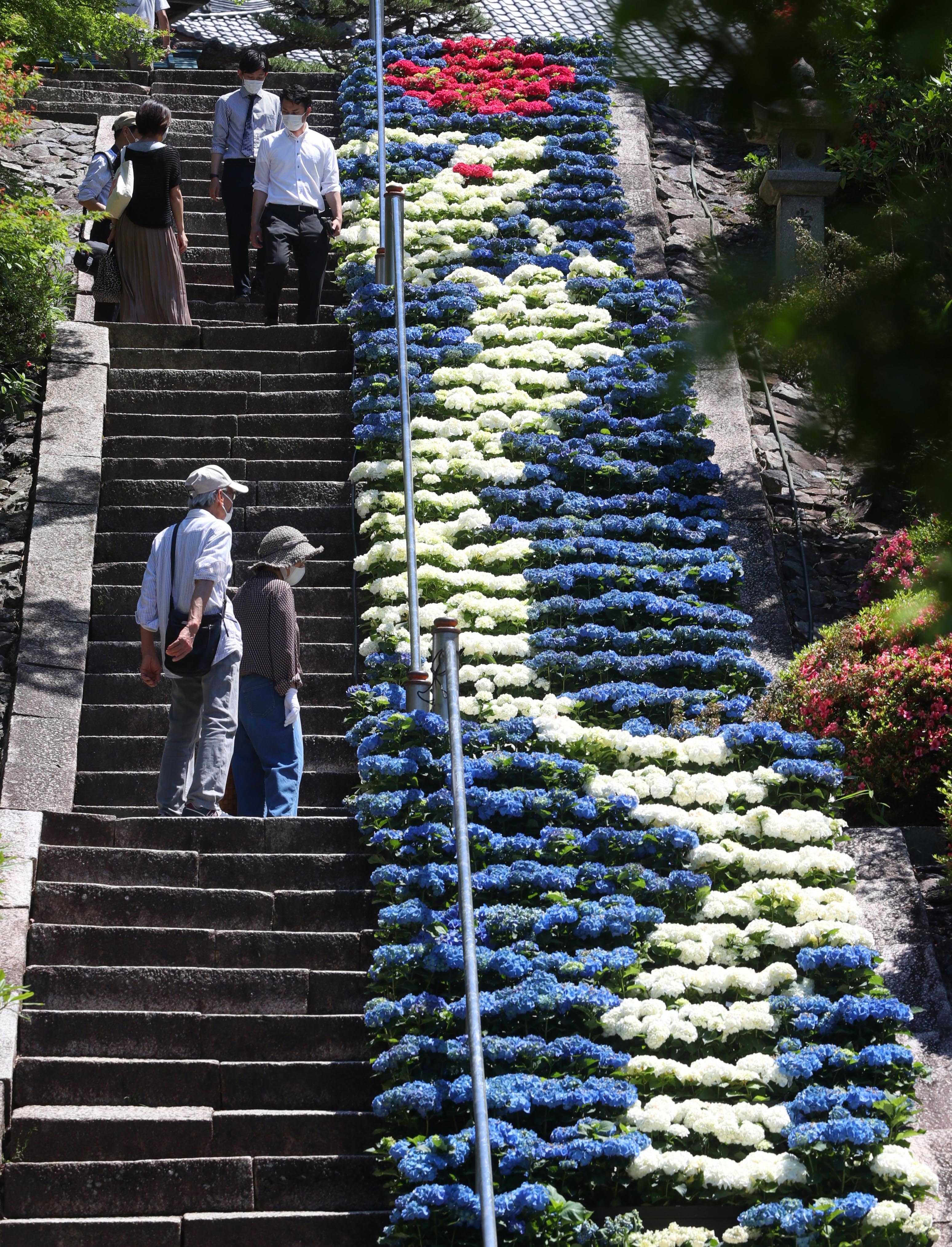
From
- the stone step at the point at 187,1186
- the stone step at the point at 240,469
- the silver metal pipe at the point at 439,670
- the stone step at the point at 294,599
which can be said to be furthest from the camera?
the stone step at the point at 240,469

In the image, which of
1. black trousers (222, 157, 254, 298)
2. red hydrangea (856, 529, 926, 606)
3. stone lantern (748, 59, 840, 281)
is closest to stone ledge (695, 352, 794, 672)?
red hydrangea (856, 529, 926, 606)

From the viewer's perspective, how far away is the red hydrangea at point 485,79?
14.0 metres

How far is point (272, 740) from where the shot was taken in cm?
718

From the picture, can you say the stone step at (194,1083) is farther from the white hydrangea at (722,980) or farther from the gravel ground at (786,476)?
the gravel ground at (786,476)

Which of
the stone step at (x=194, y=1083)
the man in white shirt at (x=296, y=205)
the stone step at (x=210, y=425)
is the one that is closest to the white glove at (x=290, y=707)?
the stone step at (x=194, y=1083)

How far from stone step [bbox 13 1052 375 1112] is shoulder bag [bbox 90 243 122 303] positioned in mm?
5894

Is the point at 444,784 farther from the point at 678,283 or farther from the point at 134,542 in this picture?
the point at 678,283

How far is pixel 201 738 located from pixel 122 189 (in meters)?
4.39

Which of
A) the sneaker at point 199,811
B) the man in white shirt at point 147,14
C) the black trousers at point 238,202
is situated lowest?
the sneaker at point 199,811

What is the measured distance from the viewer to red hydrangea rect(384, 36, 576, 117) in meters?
14.0

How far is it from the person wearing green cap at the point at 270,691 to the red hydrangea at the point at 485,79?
25.1 feet

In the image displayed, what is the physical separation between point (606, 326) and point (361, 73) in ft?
16.2

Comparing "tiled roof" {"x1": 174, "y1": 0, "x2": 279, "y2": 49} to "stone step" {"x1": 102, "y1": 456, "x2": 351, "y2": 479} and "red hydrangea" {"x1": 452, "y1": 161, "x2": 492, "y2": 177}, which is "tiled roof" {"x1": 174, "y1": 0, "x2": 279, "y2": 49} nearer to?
"red hydrangea" {"x1": 452, "y1": 161, "x2": 492, "y2": 177}

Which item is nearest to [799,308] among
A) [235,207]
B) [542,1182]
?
[542,1182]
